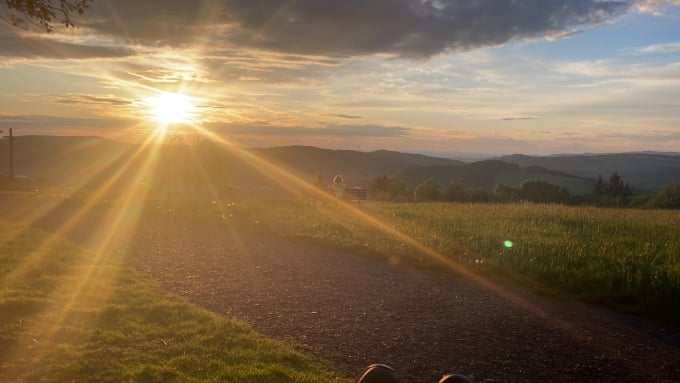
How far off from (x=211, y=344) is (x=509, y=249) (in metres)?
7.55

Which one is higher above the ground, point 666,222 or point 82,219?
point 666,222

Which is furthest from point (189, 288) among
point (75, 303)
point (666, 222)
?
point (666, 222)

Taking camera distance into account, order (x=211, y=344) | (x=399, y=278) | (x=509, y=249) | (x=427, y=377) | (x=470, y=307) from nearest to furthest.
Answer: (x=427, y=377), (x=211, y=344), (x=470, y=307), (x=399, y=278), (x=509, y=249)

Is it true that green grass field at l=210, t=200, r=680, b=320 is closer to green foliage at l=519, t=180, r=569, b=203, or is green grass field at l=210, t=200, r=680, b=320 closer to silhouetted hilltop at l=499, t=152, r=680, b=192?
green foliage at l=519, t=180, r=569, b=203

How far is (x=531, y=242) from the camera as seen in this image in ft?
41.0

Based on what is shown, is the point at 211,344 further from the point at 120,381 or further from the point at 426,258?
the point at 426,258

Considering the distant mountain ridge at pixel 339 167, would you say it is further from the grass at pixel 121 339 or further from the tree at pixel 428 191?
the grass at pixel 121 339

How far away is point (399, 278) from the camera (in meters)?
10.3

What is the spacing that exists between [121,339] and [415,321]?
12.0 feet

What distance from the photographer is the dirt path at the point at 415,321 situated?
592 centimetres

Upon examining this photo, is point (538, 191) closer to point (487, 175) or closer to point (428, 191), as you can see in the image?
point (428, 191)

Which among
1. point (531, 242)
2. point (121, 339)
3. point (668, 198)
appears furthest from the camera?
point (668, 198)

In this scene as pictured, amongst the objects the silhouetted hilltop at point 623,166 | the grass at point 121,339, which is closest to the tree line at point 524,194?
the grass at point 121,339

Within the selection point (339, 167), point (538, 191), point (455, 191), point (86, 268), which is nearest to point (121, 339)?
point (86, 268)
